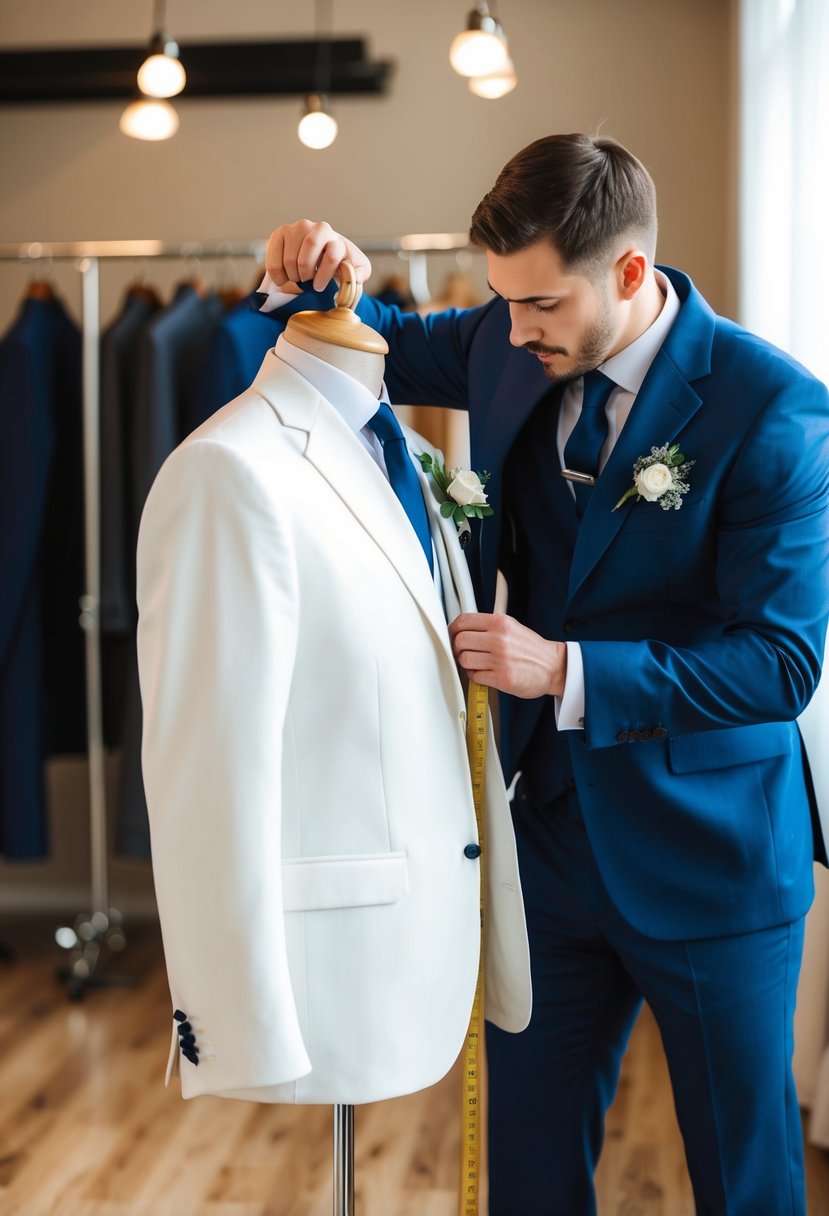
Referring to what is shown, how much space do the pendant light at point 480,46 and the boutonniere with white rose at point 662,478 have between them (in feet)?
5.88

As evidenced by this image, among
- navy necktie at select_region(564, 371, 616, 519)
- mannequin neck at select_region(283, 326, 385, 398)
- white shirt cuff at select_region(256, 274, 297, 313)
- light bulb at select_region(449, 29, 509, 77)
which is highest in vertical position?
light bulb at select_region(449, 29, 509, 77)

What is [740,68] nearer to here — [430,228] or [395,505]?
[430,228]

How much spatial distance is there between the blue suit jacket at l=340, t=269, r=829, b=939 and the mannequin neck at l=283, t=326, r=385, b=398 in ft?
0.96

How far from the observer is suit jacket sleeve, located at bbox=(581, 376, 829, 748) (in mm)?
1637

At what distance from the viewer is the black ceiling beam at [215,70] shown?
4.26 metres

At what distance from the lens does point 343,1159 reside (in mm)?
1681

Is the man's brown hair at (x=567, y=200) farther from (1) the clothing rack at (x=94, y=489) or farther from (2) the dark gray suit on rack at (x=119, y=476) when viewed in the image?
(2) the dark gray suit on rack at (x=119, y=476)

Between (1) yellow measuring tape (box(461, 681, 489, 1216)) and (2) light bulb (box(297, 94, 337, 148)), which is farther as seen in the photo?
(2) light bulb (box(297, 94, 337, 148))

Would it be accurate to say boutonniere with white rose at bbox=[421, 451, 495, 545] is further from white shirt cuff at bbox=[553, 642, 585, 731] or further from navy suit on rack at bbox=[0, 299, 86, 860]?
navy suit on rack at bbox=[0, 299, 86, 860]

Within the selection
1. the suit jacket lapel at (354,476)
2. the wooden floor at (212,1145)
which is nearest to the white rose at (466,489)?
the suit jacket lapel at (354,476)

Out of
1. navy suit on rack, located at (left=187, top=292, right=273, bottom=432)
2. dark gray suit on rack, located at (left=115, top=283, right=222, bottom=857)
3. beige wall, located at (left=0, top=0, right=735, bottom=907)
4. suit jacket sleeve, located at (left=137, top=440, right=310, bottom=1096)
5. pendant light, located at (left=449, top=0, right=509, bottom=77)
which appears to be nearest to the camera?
suit jacket sleeve, located at (left=137, top=440, right=310, bottom=1096)

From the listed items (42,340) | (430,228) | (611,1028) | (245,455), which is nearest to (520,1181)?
(611,1028)

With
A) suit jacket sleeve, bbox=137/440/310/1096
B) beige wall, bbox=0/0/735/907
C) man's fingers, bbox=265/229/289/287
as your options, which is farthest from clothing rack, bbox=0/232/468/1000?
Result: suit jacket sleeve, bbox=137/440/310/1096

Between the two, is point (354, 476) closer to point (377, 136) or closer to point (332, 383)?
point (332, 383)
